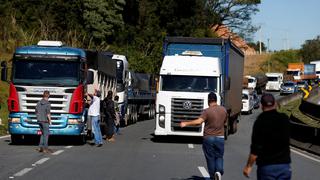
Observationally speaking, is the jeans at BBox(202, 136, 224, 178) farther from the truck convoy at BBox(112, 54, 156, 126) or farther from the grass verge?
the truck convoy at BBox(112, 54, 156, 126)

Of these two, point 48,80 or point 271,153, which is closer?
point 271,153

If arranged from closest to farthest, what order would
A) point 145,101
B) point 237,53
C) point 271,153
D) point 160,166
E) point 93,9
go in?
point 271,153, point 160,166, point 237,53, point 145,101, point 93,9

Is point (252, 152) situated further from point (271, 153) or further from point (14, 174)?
point (14, 174)

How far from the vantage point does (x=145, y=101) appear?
43.0 meters

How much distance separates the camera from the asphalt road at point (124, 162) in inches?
549

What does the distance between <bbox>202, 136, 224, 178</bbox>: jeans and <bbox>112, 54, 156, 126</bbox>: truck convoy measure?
16.6 meters

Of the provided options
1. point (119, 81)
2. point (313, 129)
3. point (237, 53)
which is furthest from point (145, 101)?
point (313, 129)

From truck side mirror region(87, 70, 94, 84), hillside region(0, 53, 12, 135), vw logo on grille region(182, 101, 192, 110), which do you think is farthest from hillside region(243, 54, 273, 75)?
truck side mirror region(87, 70, 94, 84)

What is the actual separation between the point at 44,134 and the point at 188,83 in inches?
272

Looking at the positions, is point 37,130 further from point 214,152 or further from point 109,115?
point 214,152

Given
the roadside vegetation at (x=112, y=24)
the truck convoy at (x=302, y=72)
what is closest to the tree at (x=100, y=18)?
the roadside vegetation at (x=112, y=24)

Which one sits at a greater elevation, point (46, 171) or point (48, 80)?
point (48, 80)

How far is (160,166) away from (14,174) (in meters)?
3.72

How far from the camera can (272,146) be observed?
803 centimetres
